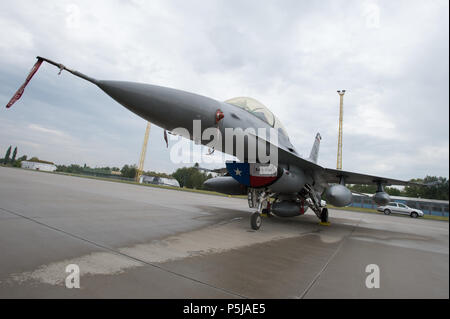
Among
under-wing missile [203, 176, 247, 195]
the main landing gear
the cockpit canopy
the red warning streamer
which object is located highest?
the cockpit canopy

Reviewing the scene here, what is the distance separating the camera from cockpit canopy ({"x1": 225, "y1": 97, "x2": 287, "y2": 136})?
544 cm

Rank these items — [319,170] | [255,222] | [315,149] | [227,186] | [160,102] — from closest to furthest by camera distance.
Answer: [160,102]
[255,222]
[319,170]
[227,186]
[315,149]

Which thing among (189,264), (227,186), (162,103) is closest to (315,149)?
(227,186)

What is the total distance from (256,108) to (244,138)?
3.88 ft

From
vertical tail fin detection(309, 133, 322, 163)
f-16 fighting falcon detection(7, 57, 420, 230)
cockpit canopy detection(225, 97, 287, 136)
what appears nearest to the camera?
f-16 fighting falcon detection(7, 57, 420, 230)

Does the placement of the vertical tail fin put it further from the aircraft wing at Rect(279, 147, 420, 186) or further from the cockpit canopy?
the cockpit canopy

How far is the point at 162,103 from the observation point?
3.61m

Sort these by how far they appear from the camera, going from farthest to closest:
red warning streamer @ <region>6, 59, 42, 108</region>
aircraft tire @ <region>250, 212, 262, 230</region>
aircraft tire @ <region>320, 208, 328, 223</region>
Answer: aircraft tire @ <region>320, 208, 328, 223</region>
aircraft tire @ <region>250, 212, 262, 230</region>
red warning streamer @ <region>6, 59, 42, 108</region>

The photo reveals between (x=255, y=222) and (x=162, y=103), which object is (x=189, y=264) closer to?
(x=162, y=103)

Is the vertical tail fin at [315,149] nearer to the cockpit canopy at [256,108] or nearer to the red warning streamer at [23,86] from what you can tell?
the cockpit canopy at [256,108]

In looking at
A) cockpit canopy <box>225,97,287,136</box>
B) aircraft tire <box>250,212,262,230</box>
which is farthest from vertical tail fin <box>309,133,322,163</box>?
aircraft tire <box>250,212,262,230</box>

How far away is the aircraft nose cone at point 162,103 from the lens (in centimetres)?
340
